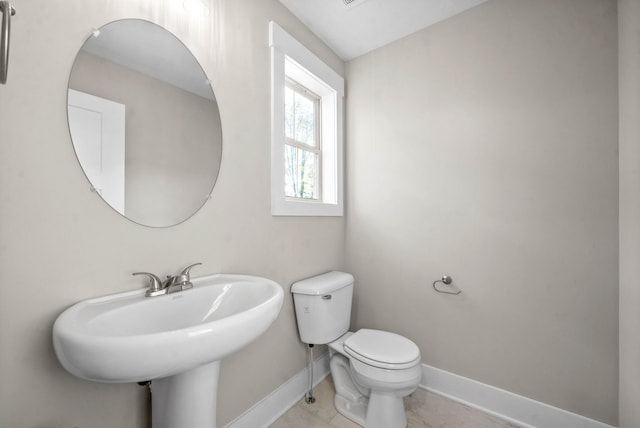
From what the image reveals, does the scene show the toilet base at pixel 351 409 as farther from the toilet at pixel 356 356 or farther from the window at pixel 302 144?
the window at pixel 302 144

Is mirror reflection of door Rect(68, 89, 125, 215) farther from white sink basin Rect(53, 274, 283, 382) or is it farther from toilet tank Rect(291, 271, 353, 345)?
toilet tank Rect(291, 271, 353, 345)

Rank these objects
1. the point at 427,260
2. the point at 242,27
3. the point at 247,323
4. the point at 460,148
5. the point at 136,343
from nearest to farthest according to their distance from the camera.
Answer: the point at 136,343 → the point at 247,323 → the point at 242,27 → the point at 460,148 → the point at 427,260

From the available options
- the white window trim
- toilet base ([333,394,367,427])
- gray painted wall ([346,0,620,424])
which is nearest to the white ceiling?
gray painted wall ([346,0,620,424])

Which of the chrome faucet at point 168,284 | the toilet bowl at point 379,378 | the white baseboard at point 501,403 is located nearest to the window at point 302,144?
the chrome faucet at point 168,284

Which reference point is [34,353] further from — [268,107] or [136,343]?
[268,107]

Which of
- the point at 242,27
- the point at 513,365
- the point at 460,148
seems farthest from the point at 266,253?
the point at 513,365

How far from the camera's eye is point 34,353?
720 mm

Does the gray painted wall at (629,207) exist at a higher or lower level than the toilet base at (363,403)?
higher

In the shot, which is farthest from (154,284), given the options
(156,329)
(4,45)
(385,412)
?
(385,412)

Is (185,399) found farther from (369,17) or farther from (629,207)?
(369,17)

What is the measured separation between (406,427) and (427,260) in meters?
0.94

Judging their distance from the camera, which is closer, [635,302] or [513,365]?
[635,302]

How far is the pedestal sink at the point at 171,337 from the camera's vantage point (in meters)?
0.57

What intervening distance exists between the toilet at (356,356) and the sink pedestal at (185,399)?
734 millimetres
